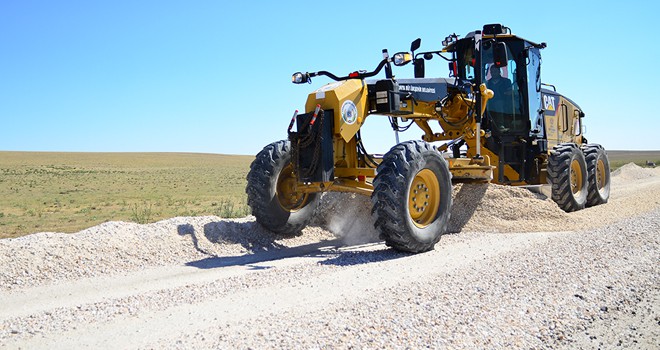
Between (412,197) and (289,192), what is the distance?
226cm

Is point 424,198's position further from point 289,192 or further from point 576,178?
point 576,178

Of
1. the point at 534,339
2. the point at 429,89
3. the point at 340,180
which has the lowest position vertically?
the point at 534,339

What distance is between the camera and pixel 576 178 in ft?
39.9

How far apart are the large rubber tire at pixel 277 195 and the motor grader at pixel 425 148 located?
17 millimetres

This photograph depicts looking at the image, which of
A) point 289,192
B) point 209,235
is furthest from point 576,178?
point 209,235

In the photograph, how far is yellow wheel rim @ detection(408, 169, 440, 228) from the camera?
7699 mm

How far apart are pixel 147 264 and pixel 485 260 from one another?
430 centimetres

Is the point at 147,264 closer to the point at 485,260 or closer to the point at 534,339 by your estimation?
the point at 485,260

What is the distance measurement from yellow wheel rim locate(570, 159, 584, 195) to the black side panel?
683 cm

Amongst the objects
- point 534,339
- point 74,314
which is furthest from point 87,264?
point 534,339

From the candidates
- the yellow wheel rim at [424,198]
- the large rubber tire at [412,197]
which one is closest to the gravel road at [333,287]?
the large rubber tire at [412,197]

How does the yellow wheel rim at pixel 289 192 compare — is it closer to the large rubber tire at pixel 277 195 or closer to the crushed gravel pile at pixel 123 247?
the large rubber tire at pixel 277 195

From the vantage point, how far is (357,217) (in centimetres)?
962

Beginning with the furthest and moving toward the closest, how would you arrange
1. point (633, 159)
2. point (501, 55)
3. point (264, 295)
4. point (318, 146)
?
point (633, 159)
point (501, 55)
point (318, 146)
point (264, 295)
